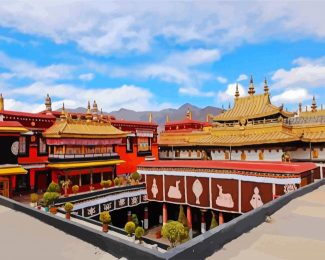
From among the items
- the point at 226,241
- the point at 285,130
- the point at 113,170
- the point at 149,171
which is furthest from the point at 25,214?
the point at 285,130

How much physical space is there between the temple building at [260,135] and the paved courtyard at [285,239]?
14711 millimetres

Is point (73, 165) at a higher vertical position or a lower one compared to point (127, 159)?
higher

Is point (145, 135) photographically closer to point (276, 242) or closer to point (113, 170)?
point (113, 170)

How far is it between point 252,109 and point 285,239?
958 inches

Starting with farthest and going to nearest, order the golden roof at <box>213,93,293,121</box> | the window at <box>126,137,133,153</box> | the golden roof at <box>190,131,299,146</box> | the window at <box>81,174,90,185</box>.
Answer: the window at <box>126,137,133,153</box> < the golden roof at <box>213,93,293,121</box> < the window at <box>81,174,90,185</box> < the golden roof at <box>190,131,299,146</box>

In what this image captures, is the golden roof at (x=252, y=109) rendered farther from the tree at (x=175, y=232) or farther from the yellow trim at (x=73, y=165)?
the tree at (x=175, y=232)

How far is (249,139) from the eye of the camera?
1009 inches

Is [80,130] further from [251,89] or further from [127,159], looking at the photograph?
[251,89]

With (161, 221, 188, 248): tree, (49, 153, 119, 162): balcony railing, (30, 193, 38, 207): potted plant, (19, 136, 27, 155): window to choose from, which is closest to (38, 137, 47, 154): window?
(49, 153, 119, 162): balcony railing

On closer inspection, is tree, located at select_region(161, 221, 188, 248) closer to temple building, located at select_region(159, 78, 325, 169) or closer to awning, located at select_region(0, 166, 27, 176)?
awning, located at select_region(0, 166, 27, 176)

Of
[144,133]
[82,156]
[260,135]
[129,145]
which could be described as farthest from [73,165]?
[260,135]

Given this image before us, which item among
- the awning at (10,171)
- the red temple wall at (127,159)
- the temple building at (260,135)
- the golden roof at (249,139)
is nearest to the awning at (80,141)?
the red temple wall at (127,159)

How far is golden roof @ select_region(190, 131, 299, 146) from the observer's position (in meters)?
22.9

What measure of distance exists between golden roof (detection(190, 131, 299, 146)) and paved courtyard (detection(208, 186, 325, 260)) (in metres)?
13.9
